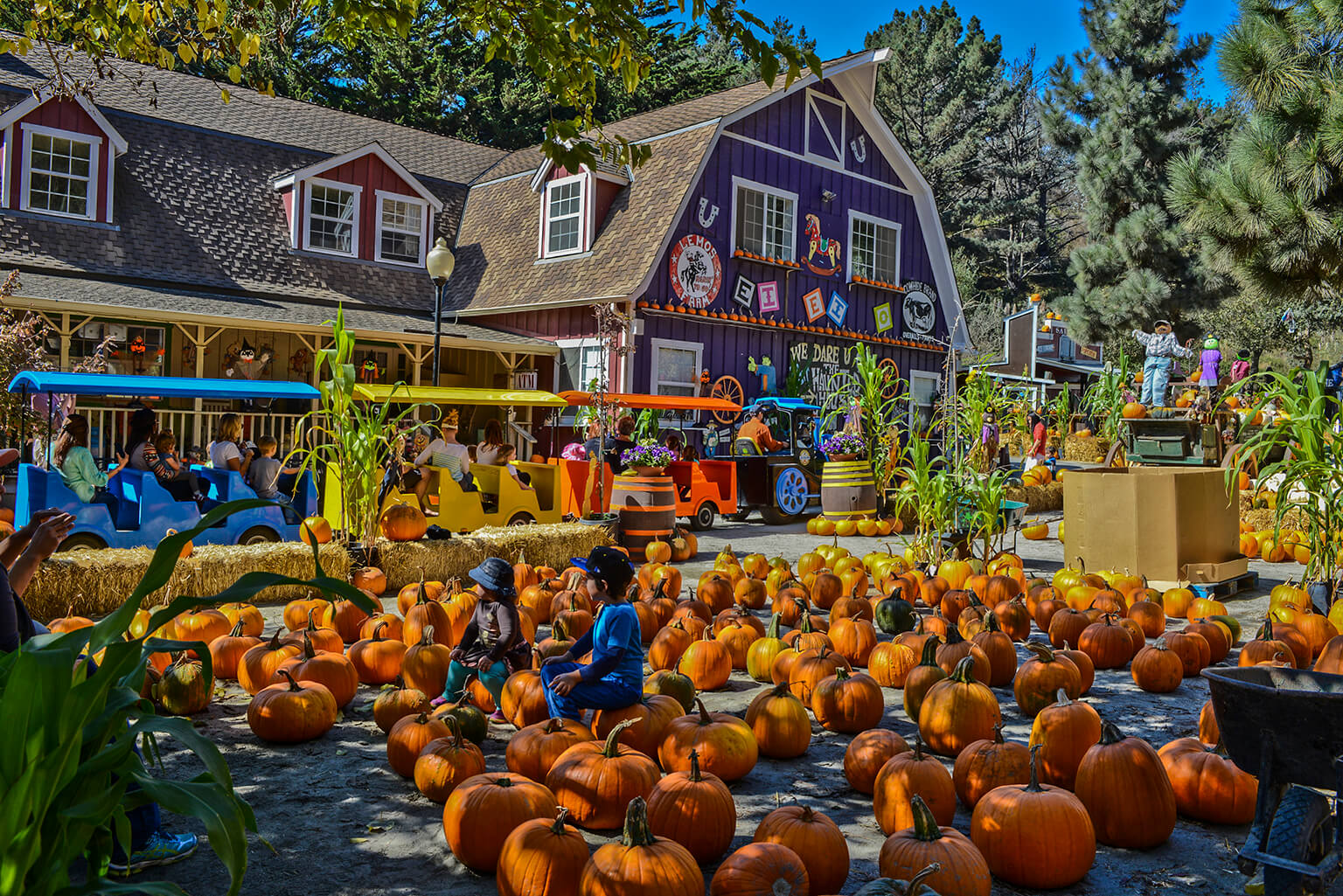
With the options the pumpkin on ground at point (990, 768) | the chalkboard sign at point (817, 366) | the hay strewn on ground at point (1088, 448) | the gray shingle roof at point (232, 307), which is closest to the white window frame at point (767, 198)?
the chalkboard sign at point (817, 366)

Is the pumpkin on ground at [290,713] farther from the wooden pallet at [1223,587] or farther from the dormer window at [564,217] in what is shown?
the dormer window at [564,217]

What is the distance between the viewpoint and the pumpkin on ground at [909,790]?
10.1 feet

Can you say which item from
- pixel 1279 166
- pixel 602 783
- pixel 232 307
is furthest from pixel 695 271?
pixel 602 783

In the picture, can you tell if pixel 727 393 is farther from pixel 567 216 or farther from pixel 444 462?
pixel 444 462

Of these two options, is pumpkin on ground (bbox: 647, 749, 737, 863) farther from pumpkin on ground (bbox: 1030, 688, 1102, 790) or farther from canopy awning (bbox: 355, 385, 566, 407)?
canopy awning (bbox: 355, 385, 566, 407)

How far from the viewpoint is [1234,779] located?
10.6ft

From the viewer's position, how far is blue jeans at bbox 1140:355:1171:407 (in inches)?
593

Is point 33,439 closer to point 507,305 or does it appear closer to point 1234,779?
point 507,305

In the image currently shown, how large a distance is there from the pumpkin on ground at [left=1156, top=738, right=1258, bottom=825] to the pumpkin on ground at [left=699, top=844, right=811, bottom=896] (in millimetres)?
1651

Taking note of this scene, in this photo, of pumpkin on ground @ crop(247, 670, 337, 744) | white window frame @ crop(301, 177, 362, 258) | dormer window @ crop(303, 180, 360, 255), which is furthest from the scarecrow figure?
pumpkin on ground @ crop(247, 670, 337, 744)

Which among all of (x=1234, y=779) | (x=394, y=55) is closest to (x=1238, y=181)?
(x=1234, y=779)

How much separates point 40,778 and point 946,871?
2.10 metres

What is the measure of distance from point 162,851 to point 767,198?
1627 cm

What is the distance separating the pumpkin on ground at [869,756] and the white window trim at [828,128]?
1624 cm
